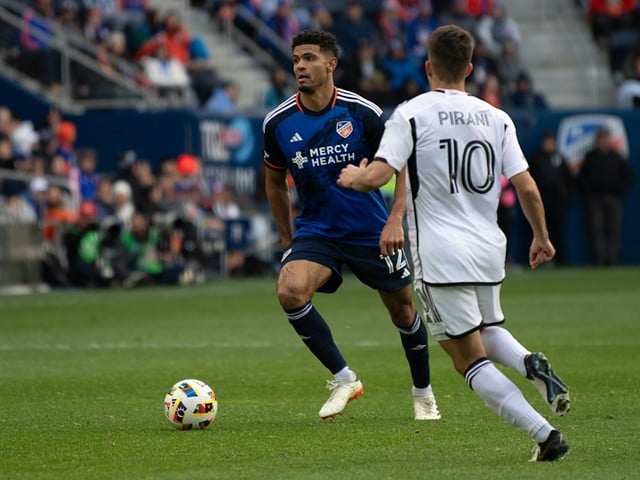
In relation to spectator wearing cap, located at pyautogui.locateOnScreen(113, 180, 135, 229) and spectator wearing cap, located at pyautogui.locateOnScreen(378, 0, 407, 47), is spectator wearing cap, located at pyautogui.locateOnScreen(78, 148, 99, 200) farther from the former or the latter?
spectator wearing cap, located at pyautogui.locateOnScreen(378, 0, 407, 47)

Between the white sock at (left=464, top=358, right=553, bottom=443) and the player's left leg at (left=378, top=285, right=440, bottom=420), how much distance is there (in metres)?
1.94

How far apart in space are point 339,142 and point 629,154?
20366 mm

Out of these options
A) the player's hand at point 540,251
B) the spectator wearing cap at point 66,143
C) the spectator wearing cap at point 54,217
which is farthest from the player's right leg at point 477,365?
the spectator wearing cap at point 66,143

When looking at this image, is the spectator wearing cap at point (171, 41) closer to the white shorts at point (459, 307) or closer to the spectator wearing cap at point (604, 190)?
the spectator wearing cap at point (604, 190)

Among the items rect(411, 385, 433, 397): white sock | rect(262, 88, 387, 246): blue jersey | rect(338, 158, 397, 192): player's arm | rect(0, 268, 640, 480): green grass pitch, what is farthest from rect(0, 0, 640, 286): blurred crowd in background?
rect(338, 158, 397, 192): player's arm

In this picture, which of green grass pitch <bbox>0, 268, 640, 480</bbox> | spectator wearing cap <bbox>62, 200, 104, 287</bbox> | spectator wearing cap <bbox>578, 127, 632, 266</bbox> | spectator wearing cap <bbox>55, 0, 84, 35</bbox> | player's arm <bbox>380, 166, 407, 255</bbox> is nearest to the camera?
green grass pitch <bbox>0, 268, 640, 480</bbox>

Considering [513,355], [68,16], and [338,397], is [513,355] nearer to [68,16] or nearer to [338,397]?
[338,397]

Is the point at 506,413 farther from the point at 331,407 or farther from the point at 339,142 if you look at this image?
the point at 339,142

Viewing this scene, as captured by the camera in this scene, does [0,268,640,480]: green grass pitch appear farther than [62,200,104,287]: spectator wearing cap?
No

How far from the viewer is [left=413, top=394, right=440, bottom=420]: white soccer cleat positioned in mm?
8953

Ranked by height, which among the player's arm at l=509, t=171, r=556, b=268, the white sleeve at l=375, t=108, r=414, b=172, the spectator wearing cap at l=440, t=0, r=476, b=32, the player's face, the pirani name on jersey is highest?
the spectator wearing cap at l=440, t=0, r=476, b=32

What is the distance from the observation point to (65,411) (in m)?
9.48

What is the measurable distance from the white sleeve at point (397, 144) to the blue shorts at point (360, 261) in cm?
200

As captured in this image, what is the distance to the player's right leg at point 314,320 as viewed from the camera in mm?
8930
